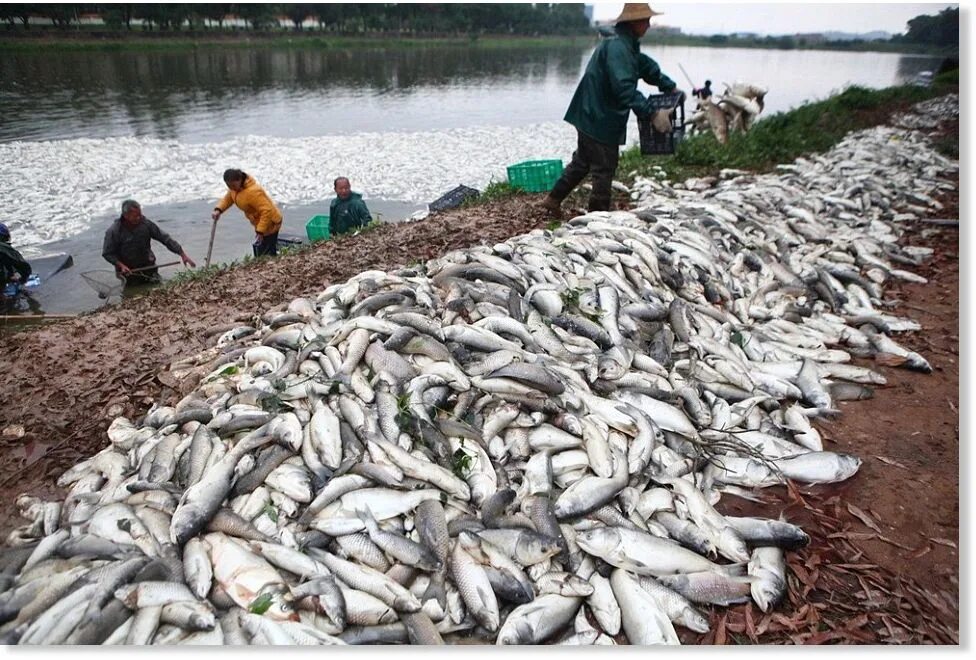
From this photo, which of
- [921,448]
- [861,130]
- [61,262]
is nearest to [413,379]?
[921,448]

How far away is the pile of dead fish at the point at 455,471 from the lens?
2537mm

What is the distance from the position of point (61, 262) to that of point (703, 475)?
9.41 meters

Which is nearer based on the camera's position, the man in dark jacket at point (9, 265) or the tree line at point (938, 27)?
the man in dark jacket at point (9, 265)

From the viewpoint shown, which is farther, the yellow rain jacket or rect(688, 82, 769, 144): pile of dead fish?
rect(688, 82, 769, 144): pile of dead fish

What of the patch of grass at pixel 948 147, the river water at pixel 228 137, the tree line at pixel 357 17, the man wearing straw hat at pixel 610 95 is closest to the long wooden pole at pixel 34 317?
the river water at pixel 228 137

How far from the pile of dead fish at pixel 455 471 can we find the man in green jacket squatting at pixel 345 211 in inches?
156

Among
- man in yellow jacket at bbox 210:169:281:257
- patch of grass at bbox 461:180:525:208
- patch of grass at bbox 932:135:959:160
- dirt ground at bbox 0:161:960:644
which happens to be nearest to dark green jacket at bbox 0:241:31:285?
dirt ground at bbox 0:161:960:644

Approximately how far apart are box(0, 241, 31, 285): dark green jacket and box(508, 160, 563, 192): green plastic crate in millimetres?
7393

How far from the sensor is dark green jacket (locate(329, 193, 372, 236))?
8891 mm

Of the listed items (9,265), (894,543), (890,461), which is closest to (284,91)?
(9,265)

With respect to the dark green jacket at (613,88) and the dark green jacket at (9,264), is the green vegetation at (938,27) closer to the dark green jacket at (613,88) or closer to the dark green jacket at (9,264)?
the dark green jacket at (613,88)

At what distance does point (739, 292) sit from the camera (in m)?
5.96

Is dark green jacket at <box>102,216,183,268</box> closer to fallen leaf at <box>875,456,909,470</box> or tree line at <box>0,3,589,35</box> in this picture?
fallen leaf at <box>875,456,909,470</box>

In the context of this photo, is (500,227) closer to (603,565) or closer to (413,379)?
(413,379)
